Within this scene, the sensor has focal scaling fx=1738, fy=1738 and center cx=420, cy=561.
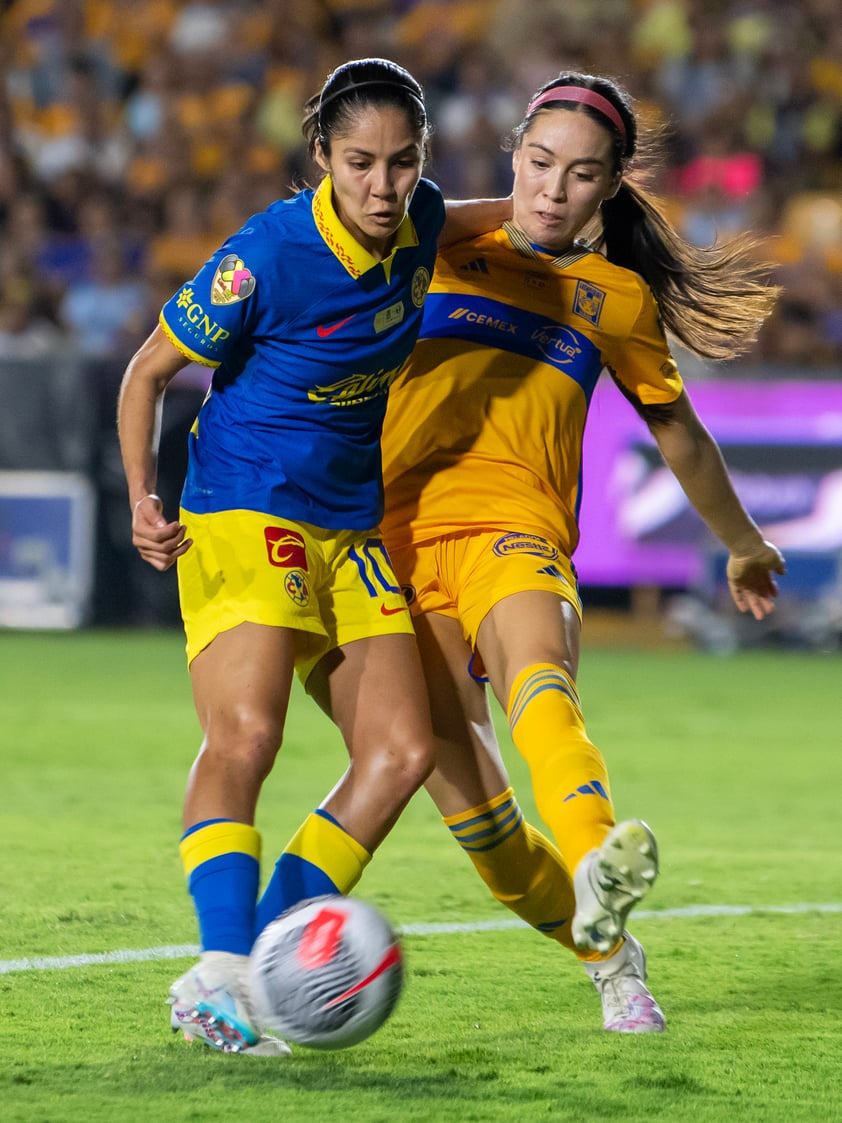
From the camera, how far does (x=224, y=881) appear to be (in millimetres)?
3182

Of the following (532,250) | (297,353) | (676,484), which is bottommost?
(676,484)

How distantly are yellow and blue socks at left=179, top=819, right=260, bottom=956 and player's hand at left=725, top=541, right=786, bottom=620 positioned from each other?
4.87 feet

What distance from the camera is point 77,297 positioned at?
13.8 m

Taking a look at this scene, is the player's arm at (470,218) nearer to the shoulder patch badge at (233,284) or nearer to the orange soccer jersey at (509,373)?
the orange soccer jersey at (509,373)

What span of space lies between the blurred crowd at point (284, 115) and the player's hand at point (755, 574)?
345 inches

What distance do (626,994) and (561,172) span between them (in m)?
1.70

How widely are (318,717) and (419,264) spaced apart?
554 cm

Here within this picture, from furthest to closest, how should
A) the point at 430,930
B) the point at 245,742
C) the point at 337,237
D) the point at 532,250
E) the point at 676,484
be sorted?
the point at 676,484
the point at 430,930
the point at 532,250
the point at 337,237
the point at 245,742

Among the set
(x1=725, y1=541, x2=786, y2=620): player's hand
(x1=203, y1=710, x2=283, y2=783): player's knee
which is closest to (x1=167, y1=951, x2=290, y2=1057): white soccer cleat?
(x1=203, y1=710, x2=283, y2=783): player's knee

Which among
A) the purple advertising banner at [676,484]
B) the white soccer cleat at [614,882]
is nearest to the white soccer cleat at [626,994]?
the white soccer cleat at [614,882]

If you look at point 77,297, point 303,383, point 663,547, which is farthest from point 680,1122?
point 77,297

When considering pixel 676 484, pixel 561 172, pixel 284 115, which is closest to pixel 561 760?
pixel 561 172

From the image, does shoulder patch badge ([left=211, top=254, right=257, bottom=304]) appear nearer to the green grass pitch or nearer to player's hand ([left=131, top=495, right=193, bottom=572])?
player's hand ([left=131, top=495, right=193, bottom=572])

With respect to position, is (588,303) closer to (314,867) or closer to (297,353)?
(297,353)
